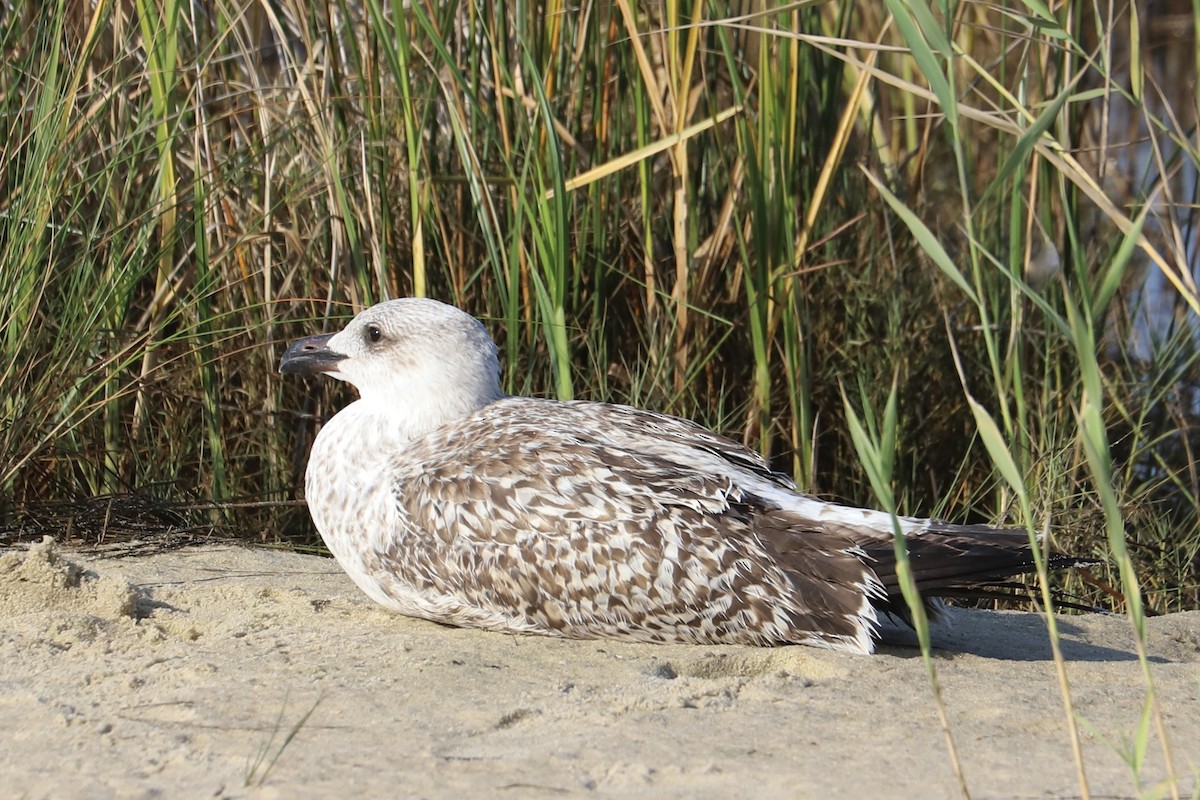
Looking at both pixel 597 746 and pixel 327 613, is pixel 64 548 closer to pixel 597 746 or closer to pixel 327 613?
pixel 327 613

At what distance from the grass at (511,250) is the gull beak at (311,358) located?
0.22 meters

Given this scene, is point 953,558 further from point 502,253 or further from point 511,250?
point 502,253

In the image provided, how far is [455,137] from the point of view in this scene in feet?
17.2

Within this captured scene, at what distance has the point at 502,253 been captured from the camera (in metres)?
5.06

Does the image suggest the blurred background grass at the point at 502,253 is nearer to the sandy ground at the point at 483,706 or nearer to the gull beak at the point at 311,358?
the gull beak at the point at 311,358

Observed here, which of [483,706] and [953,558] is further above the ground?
[953,558]

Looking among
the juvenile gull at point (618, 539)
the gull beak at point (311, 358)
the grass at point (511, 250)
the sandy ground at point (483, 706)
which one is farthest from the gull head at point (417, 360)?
the sandy ground at point (483, 706)

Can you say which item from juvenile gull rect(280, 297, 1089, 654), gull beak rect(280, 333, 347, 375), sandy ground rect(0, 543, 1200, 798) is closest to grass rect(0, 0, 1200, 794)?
gull beak rect(280, 333, 347, 375)

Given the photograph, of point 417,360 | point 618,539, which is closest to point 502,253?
point 417,360

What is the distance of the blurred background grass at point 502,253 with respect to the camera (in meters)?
4.64

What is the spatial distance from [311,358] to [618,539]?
1.23 metres

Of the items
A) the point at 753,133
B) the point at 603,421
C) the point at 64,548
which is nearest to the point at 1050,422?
the point at 753,133

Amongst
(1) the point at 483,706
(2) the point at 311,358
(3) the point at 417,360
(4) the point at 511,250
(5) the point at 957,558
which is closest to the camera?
(1) the point at 483,706

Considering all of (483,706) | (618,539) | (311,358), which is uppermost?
(311,358)
